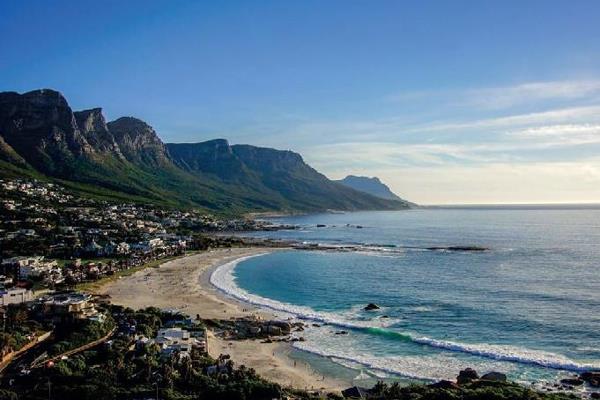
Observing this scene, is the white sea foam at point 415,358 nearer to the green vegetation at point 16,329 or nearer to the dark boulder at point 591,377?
the dark boulder at point 591,377

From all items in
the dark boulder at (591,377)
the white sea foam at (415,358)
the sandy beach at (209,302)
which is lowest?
the sandy beach at (209,302)

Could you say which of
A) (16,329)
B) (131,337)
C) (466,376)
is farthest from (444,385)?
(16,329)

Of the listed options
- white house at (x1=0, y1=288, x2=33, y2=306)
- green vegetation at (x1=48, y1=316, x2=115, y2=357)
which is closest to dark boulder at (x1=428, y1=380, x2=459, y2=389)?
green vegetation at (x1=48, y1=316, x2=115, y2=357)

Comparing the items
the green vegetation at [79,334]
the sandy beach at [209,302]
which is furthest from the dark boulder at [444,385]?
the green vegetation at [79,334]

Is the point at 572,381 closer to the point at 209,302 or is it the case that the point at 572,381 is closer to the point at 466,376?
the point at 466,376

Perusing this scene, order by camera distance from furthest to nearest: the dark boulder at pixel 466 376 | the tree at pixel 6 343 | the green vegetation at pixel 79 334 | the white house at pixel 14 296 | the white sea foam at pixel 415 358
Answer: the white house at pixel 14 296, the white sea foam at pixel 415 358, the green vegetation at pixel 79 334, the tree at pixel 6 343, the dark boulder at pixel 466 376

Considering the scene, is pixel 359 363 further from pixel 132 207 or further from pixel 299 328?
pixel 132 207

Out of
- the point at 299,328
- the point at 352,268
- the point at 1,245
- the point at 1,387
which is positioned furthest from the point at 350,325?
the point at 1,245
